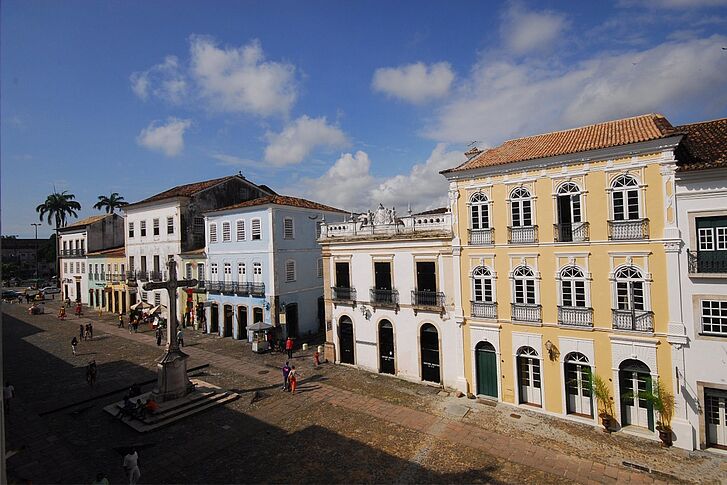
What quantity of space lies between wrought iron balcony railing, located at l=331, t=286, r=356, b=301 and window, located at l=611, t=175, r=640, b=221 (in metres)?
13.0

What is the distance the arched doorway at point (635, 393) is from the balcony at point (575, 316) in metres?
1.91

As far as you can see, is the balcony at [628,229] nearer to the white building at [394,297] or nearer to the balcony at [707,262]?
the balcony at [707,262]

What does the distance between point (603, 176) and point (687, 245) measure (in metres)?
3.65

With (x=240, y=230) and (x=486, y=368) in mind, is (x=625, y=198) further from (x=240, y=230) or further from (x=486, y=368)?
(x=240, y=230)

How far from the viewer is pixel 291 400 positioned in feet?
61.1

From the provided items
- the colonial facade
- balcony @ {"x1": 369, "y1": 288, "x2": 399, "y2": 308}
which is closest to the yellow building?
balcony @ {"x1": 369, "y1": 288, "x2": 399, "y2": 308}

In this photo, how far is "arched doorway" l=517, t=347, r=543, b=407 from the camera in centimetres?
1736

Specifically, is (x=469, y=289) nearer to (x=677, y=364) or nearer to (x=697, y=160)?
(x=677, y=364)

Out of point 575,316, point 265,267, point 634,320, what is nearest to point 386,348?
point 575,316

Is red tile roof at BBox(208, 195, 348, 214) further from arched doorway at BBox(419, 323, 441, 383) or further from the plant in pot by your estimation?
the plant in pot

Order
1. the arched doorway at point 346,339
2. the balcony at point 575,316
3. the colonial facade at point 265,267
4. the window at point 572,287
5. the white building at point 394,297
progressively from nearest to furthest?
the balcony at point 575,316 → the window at point 572,287 → the white building at point 394,297 → the arched doorway at point 346,339 → the colonial facade at point 265,267

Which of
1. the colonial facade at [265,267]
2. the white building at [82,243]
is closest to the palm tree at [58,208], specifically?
the white building at [82,243]

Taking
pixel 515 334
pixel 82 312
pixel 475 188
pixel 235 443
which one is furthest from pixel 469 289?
pixel 82 312

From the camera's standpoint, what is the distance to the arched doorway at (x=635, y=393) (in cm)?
1507
